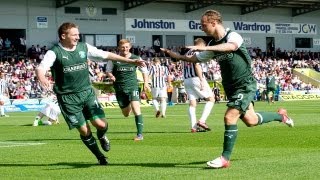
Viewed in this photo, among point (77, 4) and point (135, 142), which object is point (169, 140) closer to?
point (135, 142)

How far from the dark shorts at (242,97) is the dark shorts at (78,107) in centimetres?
214

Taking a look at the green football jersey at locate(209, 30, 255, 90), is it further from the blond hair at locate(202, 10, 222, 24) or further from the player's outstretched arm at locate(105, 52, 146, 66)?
the player's outstretched arm at locate(105, 52, 146, 66)

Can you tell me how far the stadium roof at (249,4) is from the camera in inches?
2518

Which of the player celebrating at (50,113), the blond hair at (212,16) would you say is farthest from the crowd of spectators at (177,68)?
the blond hair at (212,16)

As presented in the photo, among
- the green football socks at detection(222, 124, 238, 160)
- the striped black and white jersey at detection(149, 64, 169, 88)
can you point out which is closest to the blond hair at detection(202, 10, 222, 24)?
the green football socks at detection(222, 124, 238, 160)

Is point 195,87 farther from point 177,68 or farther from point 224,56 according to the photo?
point 177,68

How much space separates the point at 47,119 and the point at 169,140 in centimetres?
1024

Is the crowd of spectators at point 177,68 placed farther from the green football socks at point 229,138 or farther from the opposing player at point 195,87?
the green football socks at point 229,138

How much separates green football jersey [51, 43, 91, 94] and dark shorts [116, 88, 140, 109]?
5582 mm

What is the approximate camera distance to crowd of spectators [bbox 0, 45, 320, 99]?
4729 centimetres

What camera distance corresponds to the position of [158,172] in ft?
32.7

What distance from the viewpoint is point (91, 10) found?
62.1 m

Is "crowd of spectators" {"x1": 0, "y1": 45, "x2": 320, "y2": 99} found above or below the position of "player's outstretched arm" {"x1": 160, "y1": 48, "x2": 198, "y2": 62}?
below

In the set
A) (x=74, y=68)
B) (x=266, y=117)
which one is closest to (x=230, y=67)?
(x=266, y=117)
